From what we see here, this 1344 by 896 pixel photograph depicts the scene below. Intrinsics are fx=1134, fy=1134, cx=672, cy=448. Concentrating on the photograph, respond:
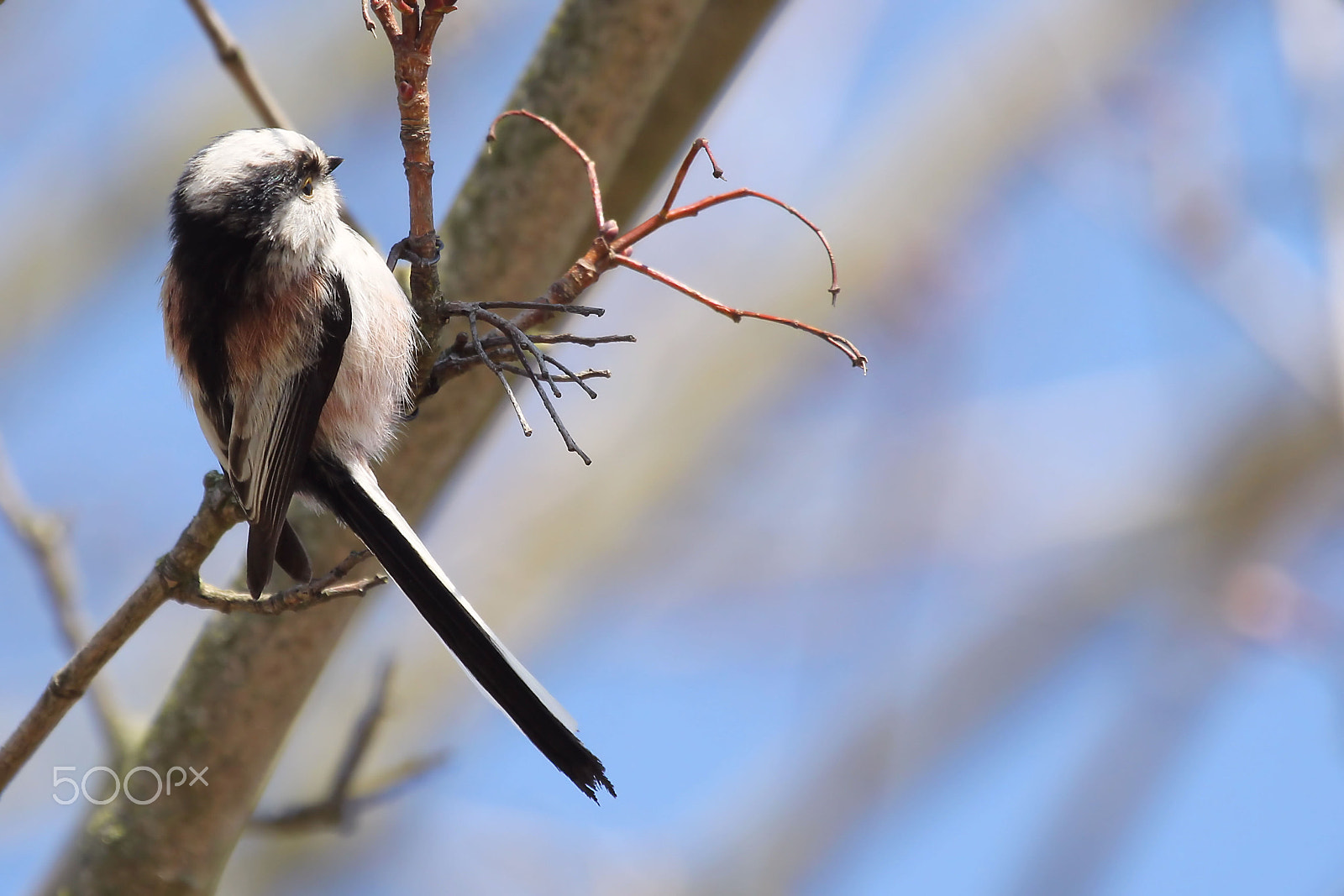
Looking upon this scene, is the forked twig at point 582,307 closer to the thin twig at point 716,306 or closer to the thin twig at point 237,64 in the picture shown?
the thin twig at point 716,306

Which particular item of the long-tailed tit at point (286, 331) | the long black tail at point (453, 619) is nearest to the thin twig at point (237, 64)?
the long-tailed tit at point (286, 331)

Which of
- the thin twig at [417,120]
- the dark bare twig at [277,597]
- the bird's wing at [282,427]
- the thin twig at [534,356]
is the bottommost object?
the dark bare twig at [277,597]

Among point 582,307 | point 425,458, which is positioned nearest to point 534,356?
point 582,307

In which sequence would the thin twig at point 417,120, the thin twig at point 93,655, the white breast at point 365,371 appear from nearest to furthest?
the thin twig at point 417,120 → the thin twig at point 93,655 → the white breast at point 365,371

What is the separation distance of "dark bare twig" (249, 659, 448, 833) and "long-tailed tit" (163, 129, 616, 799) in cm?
38

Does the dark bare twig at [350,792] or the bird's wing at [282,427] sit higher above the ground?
the bird's wing at [282,427]

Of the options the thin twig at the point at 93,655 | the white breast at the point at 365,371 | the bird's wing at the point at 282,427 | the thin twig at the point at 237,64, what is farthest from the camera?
Answer: the thin twig at the point at 237,64

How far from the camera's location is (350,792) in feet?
7.64

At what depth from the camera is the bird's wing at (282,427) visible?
168 cm

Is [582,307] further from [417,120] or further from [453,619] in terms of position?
[453,619]

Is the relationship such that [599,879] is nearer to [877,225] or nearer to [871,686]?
[871,686]

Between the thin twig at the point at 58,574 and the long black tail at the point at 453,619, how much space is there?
1.91 ft

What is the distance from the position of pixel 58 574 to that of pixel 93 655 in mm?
771

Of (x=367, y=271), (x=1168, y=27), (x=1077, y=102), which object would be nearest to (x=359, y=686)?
(x=367, y=271)
